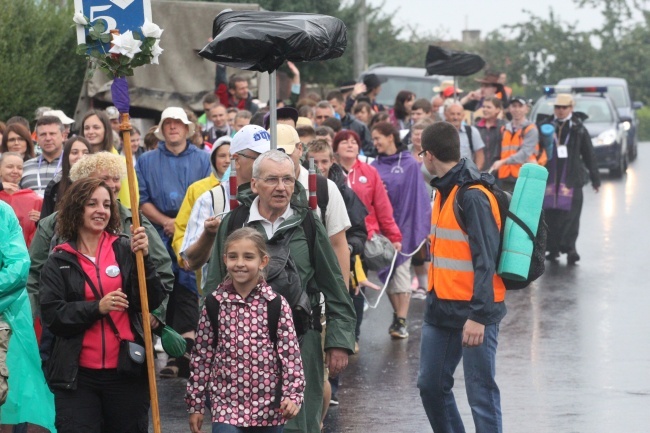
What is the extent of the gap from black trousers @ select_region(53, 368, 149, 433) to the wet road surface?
86.2 inches

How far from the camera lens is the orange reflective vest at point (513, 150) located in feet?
55.5

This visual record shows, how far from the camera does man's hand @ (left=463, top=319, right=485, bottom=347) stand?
7.32 m

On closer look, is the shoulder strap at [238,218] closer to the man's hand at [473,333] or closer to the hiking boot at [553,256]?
the man's hand at [473,333]

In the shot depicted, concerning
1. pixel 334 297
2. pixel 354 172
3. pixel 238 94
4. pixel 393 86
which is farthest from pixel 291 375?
pixel 393 86

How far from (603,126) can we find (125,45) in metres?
23.3

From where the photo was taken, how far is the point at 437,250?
768cm

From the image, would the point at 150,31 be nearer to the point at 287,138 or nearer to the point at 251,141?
the point at 251,141

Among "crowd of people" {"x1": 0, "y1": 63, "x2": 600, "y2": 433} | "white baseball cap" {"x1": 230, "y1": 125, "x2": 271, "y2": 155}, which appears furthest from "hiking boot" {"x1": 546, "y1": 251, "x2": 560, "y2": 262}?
"white baseball cap" {"x1": 230, "y1": 125, "x2": 271, "y2": 155}

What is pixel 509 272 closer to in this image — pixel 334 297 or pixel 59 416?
pixel 334 297

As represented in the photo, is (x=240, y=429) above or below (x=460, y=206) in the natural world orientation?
below

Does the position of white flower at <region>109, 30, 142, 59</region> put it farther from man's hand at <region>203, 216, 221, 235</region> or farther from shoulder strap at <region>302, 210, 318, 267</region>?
shoulder strap at <region>302, 210, 318, 267</region>

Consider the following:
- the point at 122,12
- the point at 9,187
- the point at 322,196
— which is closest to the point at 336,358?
the point at 322,196

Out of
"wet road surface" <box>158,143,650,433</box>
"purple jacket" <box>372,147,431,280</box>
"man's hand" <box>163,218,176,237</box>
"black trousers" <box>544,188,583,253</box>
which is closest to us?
"wet road surface" <box>158,143,650,433</box>

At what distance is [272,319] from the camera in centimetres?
648
